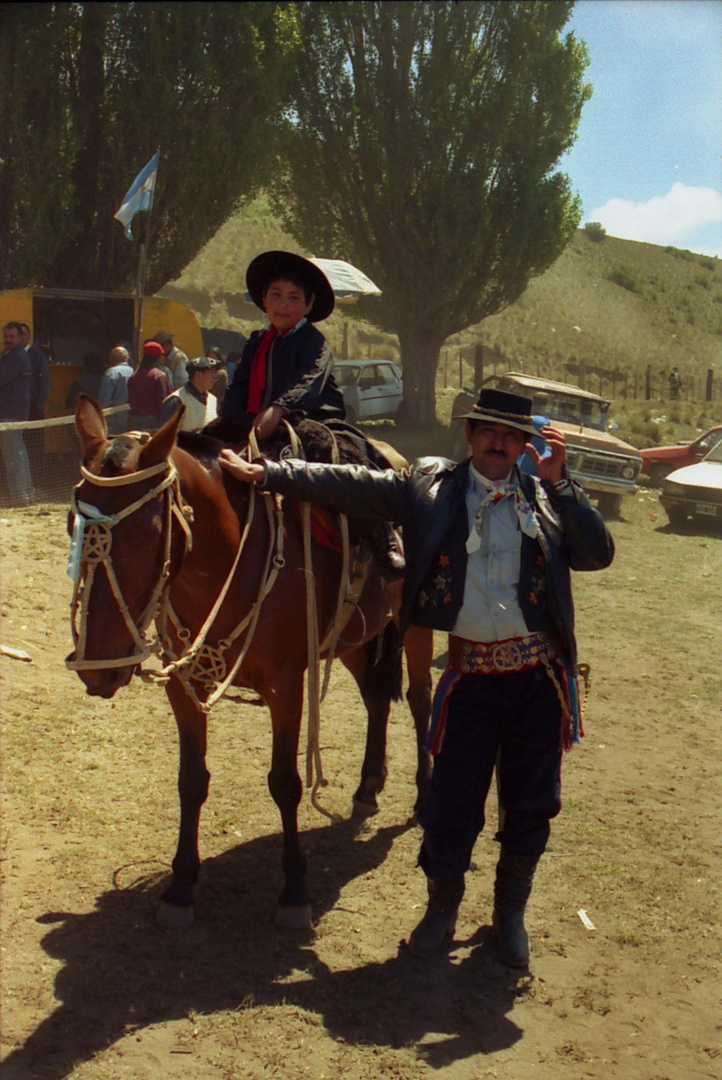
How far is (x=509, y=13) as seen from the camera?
22.2m

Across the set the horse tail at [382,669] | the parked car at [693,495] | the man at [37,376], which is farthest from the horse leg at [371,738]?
the parked car at [693,495]

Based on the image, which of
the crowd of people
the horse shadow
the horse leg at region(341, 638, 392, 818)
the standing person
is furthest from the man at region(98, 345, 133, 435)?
the horse shadow

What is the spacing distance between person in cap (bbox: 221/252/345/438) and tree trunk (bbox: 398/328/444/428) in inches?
805

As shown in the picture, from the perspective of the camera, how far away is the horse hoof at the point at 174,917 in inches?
156

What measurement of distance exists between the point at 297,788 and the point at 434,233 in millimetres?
21034

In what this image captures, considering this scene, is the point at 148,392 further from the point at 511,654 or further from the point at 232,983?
the point at 232,983

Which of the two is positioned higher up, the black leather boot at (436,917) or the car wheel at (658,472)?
the car wheel at (658,472)

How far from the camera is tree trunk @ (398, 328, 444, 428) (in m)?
24.9

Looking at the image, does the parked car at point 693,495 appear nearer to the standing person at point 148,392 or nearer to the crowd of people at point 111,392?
the crowd of people at point 111,392

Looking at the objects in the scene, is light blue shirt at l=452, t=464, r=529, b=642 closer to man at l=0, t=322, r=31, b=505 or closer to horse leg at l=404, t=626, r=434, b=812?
horse leg at l=404, t=626, r=434, b=812

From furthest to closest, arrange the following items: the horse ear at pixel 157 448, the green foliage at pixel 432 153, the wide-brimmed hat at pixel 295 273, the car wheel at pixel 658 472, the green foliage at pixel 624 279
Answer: the green foliage at pixel 624 279
the green foliage at pixel 432 153
the car wheel at pixel 658 472
the wide-brimmed hat at pixel 295 273
the horse ear at pixel 157 448

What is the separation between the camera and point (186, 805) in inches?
163

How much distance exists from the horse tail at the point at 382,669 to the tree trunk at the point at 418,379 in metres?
19.8

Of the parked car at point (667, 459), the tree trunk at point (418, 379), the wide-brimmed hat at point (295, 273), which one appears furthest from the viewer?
the tree trunk at point (418, 379)
